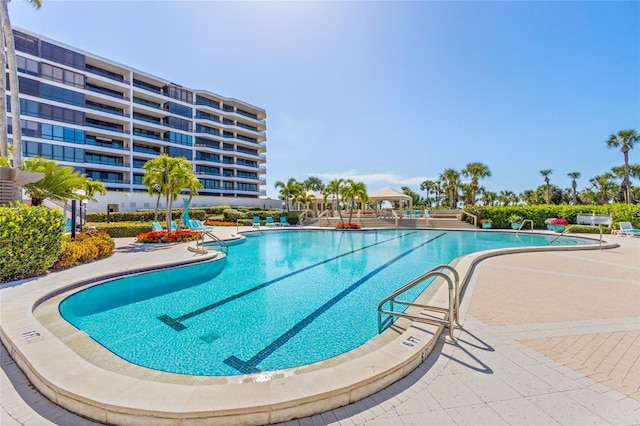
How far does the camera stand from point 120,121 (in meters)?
36.5

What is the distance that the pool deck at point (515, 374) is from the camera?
7.85 feet

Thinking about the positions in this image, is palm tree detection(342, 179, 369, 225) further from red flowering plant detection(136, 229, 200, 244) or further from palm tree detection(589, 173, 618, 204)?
palm tree detection(589, 173, 618, 204)

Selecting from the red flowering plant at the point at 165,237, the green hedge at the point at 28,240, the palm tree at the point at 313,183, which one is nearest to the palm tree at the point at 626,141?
the red flowering plant at the point at 165,237

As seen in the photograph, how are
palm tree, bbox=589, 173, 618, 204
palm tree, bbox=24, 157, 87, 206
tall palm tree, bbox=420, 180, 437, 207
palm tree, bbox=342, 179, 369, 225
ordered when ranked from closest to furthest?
palm tree, bbox=24, 157, 87, 206 → palm tree, bbox=342, 179, 369, 225 → palm tree, bbox=589, 173, 618, 204 → tall palm tree, bbox=420, 180, 437, 207

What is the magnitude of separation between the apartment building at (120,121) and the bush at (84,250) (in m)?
25.3

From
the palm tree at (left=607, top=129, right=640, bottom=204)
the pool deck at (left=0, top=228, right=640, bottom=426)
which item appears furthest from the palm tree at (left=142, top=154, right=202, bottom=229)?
the palm tree at (left=607, top=129, right=640, bottom=204)

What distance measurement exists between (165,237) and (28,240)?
8.16m

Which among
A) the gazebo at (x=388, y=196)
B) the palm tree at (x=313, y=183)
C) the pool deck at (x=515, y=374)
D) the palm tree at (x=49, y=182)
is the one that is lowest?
the pool deck at (x=515, y=374)

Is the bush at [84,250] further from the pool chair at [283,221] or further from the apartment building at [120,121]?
the apartment building at [120,121]

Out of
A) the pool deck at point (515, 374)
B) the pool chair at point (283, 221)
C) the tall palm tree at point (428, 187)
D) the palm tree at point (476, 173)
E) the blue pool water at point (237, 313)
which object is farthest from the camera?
the tall palm tree at point (428, 187)

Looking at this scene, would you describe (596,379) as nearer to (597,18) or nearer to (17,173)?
(17,173)

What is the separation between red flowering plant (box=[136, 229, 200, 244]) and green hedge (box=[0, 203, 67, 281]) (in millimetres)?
7108

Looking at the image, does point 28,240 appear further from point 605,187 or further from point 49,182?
point 605,187

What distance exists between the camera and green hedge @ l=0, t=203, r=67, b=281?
6590mm
